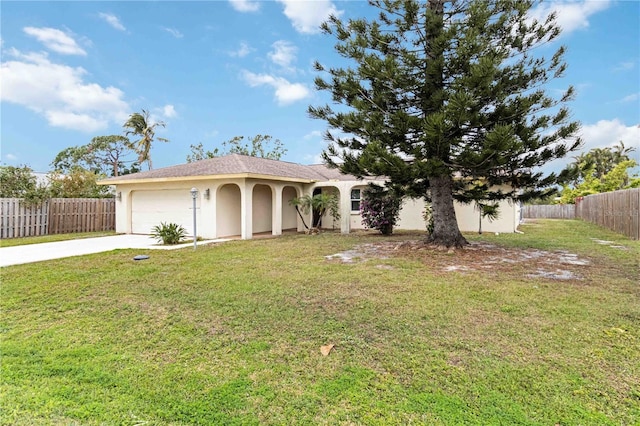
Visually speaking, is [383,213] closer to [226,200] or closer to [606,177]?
[226,200]

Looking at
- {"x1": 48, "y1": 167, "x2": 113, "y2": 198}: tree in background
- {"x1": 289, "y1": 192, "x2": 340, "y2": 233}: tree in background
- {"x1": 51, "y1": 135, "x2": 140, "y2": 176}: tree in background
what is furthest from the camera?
{"x1": 51, "y1": 135, "x2": 140, "y2": 176}: tree in background

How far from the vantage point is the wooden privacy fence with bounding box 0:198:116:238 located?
13.7 metres

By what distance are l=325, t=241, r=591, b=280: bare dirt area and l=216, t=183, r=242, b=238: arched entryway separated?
590cm

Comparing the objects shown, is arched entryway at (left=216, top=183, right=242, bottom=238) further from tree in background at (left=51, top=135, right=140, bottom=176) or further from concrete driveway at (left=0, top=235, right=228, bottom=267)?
tree in background at (left=51, top=135, right=140, bottom=176)

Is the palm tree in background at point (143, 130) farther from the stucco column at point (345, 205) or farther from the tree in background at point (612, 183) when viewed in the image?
the tree in background at point (612, 183)

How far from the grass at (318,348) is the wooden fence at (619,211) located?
8.14 metres

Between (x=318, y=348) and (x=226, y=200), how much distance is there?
11366 millimetres

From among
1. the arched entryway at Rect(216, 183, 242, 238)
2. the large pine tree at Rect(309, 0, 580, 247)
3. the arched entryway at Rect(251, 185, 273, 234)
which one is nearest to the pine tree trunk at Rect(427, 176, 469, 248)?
the large pine tree at Rect(309, 0, 580, 247)

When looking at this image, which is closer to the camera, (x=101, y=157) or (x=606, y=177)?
(x=606, y=177)

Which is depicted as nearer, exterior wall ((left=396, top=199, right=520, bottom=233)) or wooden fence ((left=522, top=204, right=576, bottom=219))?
exterior wall ((left=396, top=199, right=520, bottom=233))

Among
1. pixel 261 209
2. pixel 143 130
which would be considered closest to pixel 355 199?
pixel 261 209

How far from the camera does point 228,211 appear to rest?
14.2 metres

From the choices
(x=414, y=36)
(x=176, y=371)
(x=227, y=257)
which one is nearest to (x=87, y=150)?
(x=227, y=257)

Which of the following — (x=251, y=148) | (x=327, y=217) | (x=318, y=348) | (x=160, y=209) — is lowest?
(x=318, y=348)
